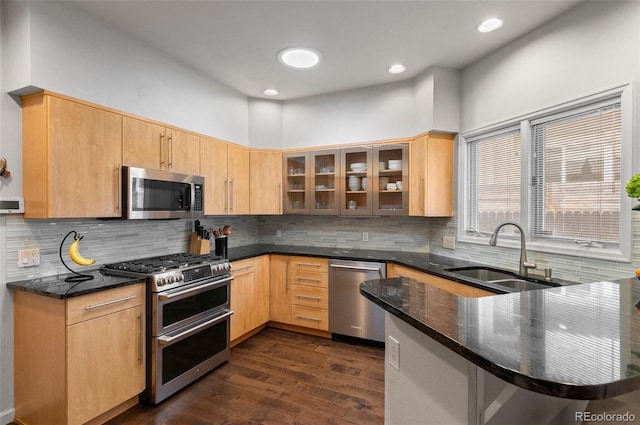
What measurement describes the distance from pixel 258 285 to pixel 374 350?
1.38 meters

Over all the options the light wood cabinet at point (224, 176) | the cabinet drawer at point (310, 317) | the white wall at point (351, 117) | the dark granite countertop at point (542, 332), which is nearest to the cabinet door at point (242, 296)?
the cabinet drawer at point (310, 317)

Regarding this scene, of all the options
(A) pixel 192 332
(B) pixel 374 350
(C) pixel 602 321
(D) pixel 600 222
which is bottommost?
(B) pixel 374 350

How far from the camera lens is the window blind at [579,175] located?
195 centimetres

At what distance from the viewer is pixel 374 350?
3088 millimetres

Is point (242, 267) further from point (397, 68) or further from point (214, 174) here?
point (397, 68)

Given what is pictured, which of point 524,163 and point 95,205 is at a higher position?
point 524,163

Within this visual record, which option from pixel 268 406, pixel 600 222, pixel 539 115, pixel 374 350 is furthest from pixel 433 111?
pixel 268 406

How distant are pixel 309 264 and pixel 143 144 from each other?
76.6 inches

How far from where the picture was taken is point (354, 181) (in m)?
3.60

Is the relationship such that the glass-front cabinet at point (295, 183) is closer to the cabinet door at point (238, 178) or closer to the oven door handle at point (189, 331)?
the cabinet door at point (238, 178)

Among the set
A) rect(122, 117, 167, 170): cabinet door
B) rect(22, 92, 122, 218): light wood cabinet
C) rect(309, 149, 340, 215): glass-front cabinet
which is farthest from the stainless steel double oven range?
rect(309, 149, 340, 215): glass-front cabinet

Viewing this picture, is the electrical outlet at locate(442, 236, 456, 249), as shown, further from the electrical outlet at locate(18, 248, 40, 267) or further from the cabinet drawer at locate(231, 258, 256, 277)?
the electrical outlet at locate(18, 248, 40, 267)

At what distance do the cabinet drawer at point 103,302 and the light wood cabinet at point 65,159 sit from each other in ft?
1.88

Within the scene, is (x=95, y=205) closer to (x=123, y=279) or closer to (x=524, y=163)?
(x=123, y=279)
